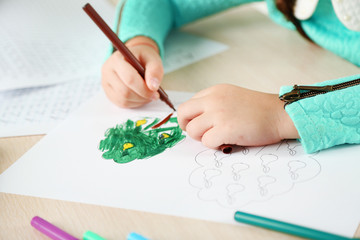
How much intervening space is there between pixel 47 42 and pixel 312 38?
575mm

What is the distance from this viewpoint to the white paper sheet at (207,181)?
0.39 metres

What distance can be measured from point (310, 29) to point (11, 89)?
594 millimetres

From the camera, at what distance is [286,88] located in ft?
1.69

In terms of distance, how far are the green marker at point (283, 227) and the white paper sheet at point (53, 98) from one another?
352mm

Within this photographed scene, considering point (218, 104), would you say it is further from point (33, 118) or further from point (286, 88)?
→ point (33, 118)

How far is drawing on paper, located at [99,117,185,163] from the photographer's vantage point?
51 cm

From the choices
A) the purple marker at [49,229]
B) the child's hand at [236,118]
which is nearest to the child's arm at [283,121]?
the child's hand at [236,118]

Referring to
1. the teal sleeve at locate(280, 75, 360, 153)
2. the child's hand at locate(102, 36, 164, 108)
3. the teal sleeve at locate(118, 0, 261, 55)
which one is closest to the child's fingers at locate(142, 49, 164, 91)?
the child's hand at locate(102, 36, 164, 108)

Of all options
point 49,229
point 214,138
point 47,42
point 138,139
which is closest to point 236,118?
point 214,138

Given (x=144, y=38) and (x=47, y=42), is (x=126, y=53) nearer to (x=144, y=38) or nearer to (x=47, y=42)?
(x=144, y=38)

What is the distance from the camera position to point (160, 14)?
2.81ft

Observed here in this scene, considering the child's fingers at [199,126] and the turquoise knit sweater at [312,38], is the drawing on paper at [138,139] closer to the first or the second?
the child's fingers at [199,126]

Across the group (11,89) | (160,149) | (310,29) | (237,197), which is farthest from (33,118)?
(310,29)

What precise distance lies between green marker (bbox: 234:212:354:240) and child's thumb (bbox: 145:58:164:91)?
0.27 meters
